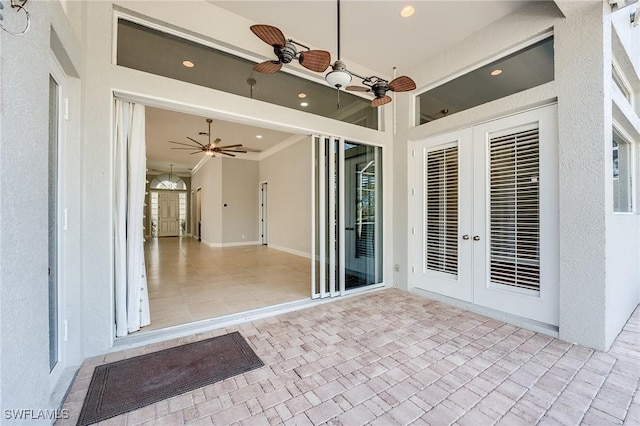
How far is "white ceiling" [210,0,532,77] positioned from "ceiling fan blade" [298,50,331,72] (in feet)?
3.36

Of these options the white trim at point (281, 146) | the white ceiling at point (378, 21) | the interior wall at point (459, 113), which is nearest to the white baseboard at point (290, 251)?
the white trim at point (281, 146)

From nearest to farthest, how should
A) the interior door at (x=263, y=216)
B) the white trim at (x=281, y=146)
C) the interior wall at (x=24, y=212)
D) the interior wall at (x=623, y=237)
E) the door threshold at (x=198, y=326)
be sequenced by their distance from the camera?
the interior wall at (x=24, y=212) < the interior wall at (x=623, y=237) < the door threshold at (x=198, y=326) < the white trim at (x=281, y=146) < the interior door at (x=263, y=216)

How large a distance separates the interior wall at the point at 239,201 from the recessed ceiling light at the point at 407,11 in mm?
7947

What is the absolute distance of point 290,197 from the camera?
27.4ft

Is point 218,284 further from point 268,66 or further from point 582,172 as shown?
point 582,172

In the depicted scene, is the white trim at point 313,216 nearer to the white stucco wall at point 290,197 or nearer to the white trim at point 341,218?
the white trim at point 341,218

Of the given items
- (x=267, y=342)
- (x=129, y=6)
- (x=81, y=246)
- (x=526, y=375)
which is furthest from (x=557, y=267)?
(x=129, y=6)

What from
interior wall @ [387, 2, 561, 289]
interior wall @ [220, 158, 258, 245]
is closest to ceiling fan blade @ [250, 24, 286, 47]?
interior wall @ [387, 2, 561, 289]

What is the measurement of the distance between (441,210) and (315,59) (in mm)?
2714

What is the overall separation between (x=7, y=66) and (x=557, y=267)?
4.35 m

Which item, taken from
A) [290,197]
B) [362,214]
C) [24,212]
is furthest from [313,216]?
[290,197]

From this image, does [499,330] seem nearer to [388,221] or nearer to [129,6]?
[388,221]

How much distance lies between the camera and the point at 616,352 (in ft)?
8.04

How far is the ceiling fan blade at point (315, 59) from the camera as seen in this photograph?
231cm
